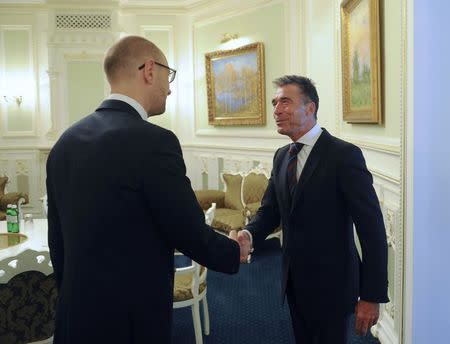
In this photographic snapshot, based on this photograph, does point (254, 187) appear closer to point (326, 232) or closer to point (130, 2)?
point (130, 2)

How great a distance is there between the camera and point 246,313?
3947mm

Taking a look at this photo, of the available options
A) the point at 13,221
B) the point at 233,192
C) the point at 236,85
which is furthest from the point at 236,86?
the point at 13,221

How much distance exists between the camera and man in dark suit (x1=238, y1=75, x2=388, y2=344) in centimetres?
186

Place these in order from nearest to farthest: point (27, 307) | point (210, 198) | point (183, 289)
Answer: point (27, 307)
point (183, 289)
point (210, 198)

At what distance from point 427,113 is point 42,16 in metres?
7.35

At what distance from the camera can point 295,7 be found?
5879 mm

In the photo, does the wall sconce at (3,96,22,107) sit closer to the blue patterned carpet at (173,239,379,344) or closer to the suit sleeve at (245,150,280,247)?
the blue patterned carpet at (173,239,379,344)

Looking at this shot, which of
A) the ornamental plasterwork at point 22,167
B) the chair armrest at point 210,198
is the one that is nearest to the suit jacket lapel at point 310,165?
the chair armrest at point 210,198

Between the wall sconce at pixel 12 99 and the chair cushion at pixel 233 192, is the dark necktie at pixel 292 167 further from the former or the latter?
the wall sconce at pixel 12 99

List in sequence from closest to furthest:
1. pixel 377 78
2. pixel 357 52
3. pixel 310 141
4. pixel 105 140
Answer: pixel 105 140 < pixel 310 141 < pixel 377 78 < pixel 357 52

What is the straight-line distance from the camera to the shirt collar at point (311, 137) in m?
2.05

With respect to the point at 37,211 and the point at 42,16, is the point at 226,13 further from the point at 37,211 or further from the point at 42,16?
the point at 37,211

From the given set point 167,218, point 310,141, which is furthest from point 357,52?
point 167,218

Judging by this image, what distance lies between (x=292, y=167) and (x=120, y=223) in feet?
2.90
